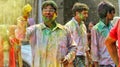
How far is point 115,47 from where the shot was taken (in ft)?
14.8

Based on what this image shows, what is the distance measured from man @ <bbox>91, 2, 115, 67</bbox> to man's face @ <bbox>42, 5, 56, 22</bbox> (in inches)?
34.9

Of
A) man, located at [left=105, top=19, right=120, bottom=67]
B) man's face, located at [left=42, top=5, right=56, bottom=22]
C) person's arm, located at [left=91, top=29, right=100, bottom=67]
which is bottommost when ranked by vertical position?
person's arm, located at [left=91, top=29, right=100, bottom=67]

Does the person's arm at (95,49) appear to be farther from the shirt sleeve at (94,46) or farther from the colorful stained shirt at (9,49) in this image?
the colorful stained shirt at (9,49)

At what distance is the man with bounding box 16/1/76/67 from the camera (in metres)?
6.25

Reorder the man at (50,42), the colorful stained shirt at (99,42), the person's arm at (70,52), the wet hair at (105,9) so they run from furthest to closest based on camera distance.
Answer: the colorful stained shirt at (99,42)
the wet hair at (105,9)
the man at (50,42)
the person's arm at (70,52)

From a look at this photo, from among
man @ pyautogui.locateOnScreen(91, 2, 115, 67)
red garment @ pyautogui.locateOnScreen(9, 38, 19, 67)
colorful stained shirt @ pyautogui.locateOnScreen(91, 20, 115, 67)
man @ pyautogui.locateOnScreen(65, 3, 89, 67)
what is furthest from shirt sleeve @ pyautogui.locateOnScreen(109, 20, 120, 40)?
red garment @ pyautogui.locateOnScreen(9, 38, 19, 67)

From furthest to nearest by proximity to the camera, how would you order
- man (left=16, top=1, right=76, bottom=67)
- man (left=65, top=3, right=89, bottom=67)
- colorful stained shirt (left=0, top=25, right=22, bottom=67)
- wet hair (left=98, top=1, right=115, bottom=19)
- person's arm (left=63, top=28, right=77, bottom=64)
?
colorful stained shirt (left=0, top=25, right=22, bottom=67), man (left=65, top=3, right=89, bottom=67), wet hair (left=98, top=1, right=115, bottom=19), man (left=16, top=1, right=76, bottom=67), person's arm (left=63, top=28, right=77, bottom=64)

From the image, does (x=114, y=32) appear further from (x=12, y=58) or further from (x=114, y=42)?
(x=12, y=58)

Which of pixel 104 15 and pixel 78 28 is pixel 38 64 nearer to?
pixel 104 15

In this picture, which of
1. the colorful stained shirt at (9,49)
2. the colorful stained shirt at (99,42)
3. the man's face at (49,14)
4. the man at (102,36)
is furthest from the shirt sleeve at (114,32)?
the colorful stained shirt at (9,49)

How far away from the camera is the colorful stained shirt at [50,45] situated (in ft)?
20.5

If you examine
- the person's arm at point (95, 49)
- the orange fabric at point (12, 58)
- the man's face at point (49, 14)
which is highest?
the man's face at point (49, 14)

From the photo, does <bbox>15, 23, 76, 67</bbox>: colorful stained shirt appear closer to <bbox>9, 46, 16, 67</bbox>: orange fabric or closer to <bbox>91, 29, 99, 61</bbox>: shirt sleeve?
<bbox>91, 29, 99, 61</bbox>: shirt sleeve

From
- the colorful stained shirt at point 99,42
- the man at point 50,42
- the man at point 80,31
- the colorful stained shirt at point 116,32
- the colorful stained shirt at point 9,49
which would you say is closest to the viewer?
the colorful stained shirt at point 116,32
